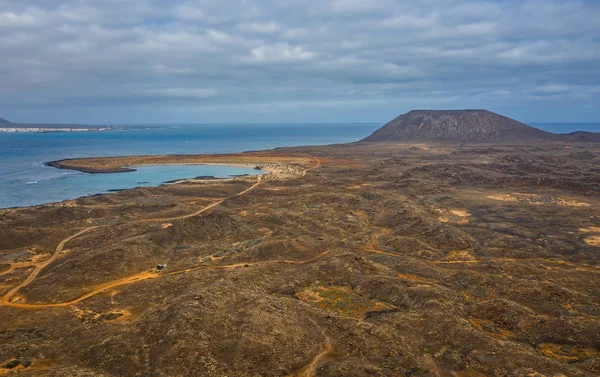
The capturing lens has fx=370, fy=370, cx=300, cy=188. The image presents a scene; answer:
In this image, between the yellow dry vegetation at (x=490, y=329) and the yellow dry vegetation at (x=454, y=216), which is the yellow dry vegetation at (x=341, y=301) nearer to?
the yellow dry vegetation at (x=490, y=329)

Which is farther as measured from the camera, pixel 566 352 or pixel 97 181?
pixel 97 181

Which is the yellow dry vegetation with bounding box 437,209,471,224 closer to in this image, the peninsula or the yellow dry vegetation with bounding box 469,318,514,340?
the peninsula

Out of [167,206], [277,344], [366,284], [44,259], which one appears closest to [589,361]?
[366,284]

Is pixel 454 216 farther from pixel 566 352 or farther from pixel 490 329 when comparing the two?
pixel 566 352

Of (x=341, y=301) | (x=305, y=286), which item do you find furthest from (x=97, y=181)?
(x=341, y=301)

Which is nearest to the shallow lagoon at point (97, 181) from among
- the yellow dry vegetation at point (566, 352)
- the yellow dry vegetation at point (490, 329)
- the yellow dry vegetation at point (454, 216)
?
the yellow dry vegetation at point (454, 216)

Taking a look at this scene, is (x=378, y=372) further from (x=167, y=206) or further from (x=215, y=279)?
(x=167, y=206)

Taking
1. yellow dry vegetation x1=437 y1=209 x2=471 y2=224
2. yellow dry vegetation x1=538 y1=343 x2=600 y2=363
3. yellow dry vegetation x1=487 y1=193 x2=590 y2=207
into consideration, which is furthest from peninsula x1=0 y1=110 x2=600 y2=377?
yellow dry vegetation x1=437 y1=209 x2=471 y2=224

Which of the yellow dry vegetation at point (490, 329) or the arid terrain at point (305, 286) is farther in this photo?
the yellow dry vegetation at point (490, 329)

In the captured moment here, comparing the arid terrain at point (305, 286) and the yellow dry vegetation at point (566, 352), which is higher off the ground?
the arid terrain at point (305, 286)
